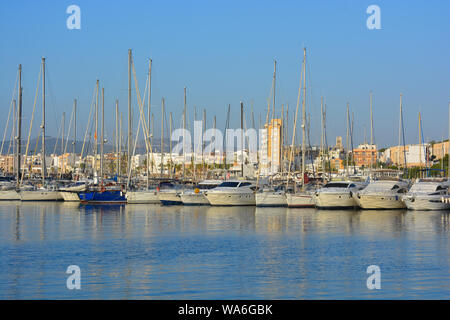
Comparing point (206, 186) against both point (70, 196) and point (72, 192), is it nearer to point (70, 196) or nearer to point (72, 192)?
point (72, 192)

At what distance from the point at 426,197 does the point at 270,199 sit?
40.5 feet

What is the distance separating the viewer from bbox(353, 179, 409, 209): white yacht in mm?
50500

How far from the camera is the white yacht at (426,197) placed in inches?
1945

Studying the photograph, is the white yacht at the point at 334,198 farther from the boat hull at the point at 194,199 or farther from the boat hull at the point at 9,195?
the boat hull at the point at 9,195

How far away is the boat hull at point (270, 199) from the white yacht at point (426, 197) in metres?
9.92

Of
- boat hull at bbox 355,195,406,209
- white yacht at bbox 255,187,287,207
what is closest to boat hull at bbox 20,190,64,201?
white yacht at bbox 255,187,287,207

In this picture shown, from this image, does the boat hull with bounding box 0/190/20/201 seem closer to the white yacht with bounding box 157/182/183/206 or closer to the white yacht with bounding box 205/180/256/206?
the white yacht with bounding box 157/182/183/206

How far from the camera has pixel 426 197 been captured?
49312 millimetres

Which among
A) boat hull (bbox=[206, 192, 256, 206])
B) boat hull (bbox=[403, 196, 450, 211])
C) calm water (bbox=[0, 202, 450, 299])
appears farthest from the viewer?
boat hull (bbox=[206, 192, 256, 206])

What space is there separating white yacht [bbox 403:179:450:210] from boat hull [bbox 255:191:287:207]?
9.92m

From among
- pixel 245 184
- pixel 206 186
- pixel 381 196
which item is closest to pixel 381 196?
pixel 381 196
